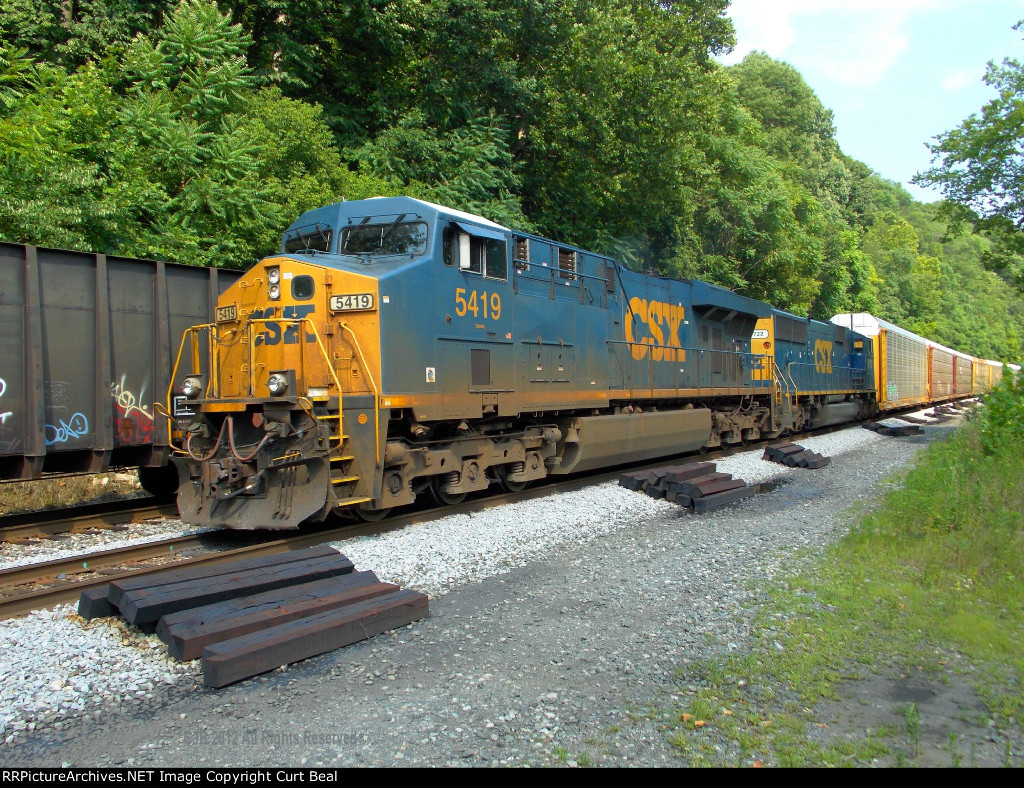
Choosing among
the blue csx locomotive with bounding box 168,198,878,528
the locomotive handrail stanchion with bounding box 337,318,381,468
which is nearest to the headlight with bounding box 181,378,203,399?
the blue csx locomotive with bounding box 168,198,878,528

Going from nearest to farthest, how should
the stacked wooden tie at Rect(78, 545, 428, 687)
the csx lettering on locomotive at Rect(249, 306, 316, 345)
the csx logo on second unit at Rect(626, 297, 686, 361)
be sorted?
the stacked wooden tie at Rect(78, 545, 428, 687), the csx lettering on locomotive at Rect(249, 306, 316, 345), the csx logo on second unit at Rect(626, 297, 686, 361)

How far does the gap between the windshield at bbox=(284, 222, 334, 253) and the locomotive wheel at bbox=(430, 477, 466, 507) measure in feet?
9.97

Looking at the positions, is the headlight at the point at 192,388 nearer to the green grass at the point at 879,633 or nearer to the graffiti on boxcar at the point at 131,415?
the graffiti on boxcar at the point at 131,415

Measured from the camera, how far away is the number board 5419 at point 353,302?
7.30m

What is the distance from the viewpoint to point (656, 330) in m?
13.0

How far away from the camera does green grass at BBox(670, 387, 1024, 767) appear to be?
3229mm

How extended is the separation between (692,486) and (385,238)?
16.1ft

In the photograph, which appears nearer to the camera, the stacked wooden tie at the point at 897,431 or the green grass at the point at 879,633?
the green grass at the point at 879,633

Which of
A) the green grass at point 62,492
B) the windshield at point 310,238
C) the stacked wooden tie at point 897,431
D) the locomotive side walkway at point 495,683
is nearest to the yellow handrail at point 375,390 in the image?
the locomotive side walkway at point 495,683

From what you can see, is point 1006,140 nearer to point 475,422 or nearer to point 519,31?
point 519,31

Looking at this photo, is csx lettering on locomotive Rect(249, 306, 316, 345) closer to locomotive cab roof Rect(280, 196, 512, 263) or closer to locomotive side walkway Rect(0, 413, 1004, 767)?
locomotive cab roof Rect(280, 196, 512, 263)

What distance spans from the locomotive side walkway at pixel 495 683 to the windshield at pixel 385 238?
3246mm

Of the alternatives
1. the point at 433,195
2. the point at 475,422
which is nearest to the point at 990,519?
the point at 475,422

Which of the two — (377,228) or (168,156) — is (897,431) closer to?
(377,228)
